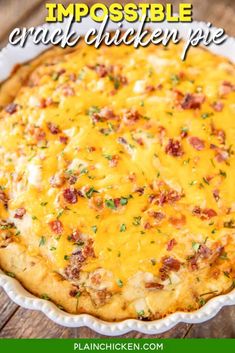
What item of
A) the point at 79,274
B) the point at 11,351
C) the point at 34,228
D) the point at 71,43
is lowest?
the point at 11,351

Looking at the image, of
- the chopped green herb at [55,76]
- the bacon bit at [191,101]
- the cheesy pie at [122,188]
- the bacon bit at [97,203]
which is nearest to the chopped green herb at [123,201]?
the cheesy pie at [122,188]

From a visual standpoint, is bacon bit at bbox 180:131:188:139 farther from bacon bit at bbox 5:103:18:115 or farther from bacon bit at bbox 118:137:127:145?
bacon bit at bbox 5:103:18:115

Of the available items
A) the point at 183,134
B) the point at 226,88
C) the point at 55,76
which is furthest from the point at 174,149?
the point at 55,76

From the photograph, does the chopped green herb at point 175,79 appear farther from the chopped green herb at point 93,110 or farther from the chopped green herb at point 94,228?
the chopped green herb at point 94,228

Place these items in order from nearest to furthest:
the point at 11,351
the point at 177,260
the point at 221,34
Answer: the point at 177,260
the point at 11,351
the point at 221,34

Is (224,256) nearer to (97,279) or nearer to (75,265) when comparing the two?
(97,279)

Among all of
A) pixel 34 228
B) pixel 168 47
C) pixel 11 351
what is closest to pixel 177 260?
pixel 34 228

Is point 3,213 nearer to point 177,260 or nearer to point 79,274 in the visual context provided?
point 79,274
